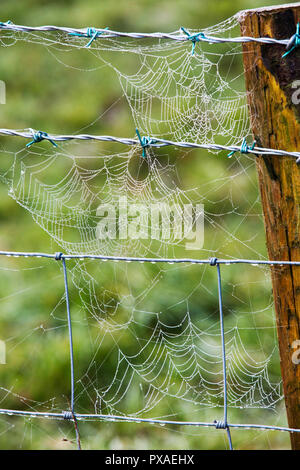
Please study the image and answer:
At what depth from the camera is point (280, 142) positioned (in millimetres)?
1631

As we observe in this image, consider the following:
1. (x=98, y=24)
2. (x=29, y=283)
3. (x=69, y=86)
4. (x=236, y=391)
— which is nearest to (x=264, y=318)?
(x=236, y=391)

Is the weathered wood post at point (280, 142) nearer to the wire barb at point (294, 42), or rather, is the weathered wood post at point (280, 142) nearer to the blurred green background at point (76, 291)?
the wire barb at point (294, 42)

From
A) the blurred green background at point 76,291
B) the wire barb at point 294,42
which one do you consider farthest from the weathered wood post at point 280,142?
the blurred green background at point 76,291

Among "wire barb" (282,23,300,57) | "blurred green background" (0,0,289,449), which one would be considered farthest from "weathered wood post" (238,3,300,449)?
"blurred green background" (0,0,289,449)

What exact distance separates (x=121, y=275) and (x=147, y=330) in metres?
0.42

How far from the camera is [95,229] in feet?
12.8

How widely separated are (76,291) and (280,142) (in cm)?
214

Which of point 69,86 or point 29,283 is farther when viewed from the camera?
point 69,86

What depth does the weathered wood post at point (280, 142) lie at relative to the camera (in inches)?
62.2

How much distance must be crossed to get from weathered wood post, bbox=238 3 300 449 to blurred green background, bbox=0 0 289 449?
1063 mm

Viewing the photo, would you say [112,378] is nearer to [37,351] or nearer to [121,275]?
[37,351]

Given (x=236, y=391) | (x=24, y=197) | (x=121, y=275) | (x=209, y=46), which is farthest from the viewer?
(x=209, y=46)

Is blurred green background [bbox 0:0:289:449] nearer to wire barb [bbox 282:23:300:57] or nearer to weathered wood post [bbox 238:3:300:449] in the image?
weathered wood post [bbox 238:3:300:449]

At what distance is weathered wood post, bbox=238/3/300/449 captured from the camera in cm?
158
